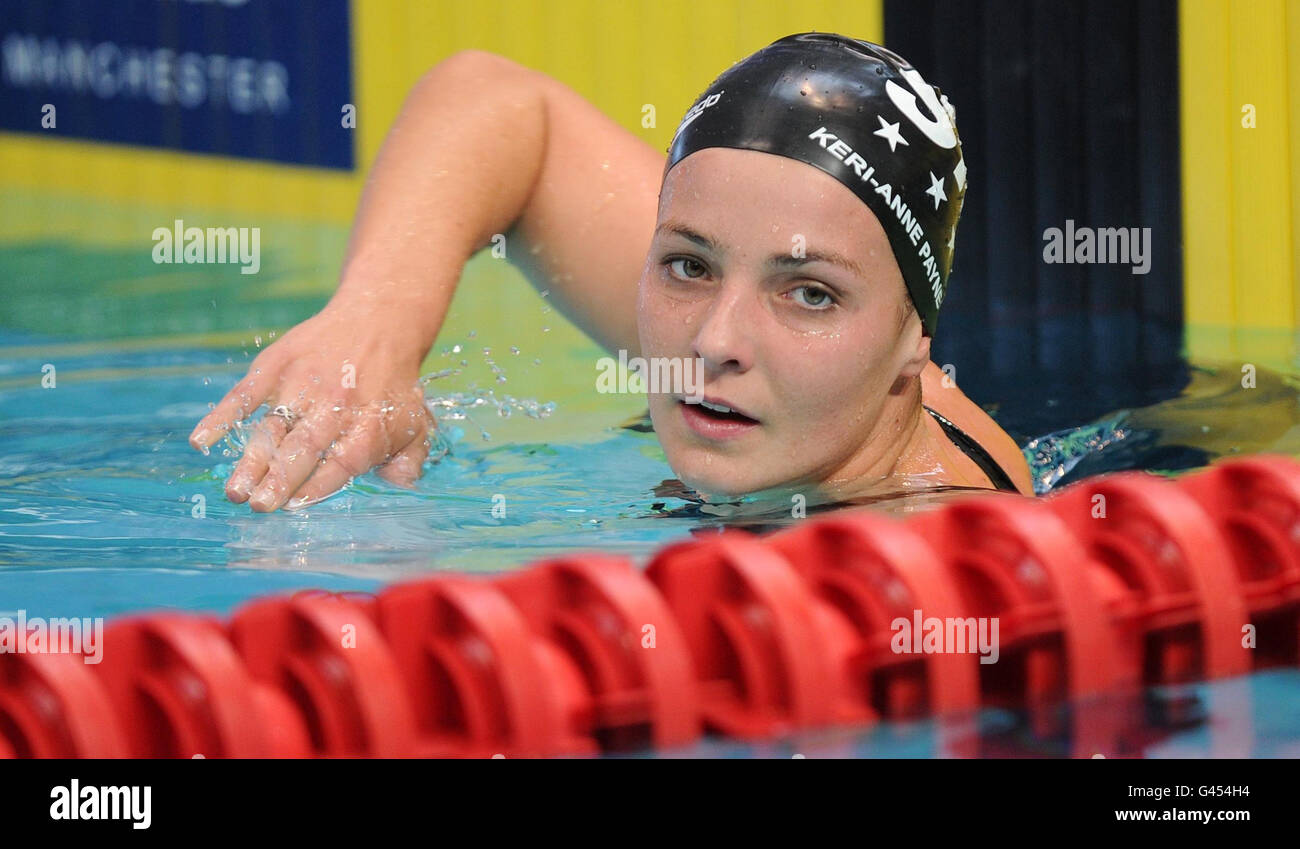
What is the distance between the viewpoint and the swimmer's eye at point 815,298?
1.80 metres

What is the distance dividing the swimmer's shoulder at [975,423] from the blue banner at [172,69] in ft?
12.3

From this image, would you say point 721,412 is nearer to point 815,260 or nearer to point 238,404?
point 815,260

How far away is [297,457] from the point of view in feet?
6.23

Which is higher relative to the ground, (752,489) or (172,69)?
(172,69)

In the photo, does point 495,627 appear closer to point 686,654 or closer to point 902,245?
point 686,654

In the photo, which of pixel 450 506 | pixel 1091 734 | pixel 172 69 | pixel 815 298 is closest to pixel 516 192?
pixel 450 506

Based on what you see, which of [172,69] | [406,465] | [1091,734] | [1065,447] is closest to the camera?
[1091,734]

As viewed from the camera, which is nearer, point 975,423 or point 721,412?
point 721,412

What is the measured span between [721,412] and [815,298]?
0.60 feet

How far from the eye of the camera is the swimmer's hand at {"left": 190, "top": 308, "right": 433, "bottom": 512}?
188 centimetres

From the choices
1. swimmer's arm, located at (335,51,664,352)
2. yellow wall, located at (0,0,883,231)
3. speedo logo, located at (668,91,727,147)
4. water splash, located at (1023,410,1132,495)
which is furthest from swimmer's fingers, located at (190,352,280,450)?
yellow wall, located at (0,0,883,231)

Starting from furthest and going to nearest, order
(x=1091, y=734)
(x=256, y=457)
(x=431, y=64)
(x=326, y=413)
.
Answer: (x=431, y=64) → (x=326, y=413) → (x=256, y=457) → (x=1091, y=734)

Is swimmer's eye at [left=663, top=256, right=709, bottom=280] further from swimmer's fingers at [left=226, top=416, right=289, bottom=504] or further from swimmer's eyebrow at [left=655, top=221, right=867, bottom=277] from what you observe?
swimmer's fingers at [left=226, top=416, right=289, bottom=504]
